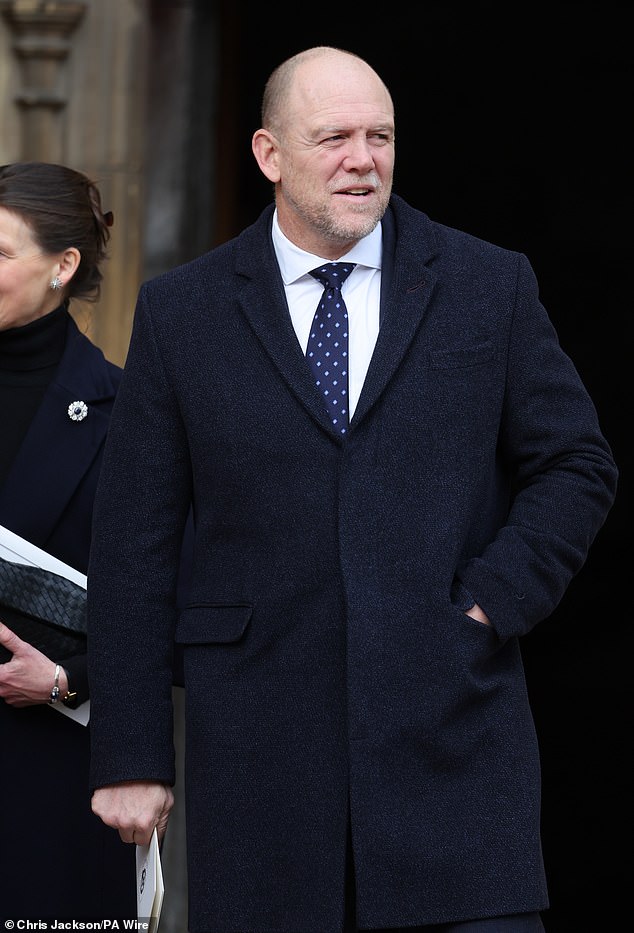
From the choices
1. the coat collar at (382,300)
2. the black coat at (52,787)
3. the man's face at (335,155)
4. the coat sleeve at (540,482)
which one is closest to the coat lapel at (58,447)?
the black coat at (52,787)

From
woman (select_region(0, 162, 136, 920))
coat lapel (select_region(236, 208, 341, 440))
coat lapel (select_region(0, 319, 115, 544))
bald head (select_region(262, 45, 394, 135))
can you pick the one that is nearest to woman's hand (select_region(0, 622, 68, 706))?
woman (select_region(0, 162, 136, 920))

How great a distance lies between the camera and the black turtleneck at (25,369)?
3.78 metres

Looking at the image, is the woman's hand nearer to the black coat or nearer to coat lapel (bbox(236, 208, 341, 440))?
the black coat

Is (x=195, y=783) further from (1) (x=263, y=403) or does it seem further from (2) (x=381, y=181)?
(2) (x=381, y=181)

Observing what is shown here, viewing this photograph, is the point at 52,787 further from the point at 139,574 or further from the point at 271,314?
the point at 271,314

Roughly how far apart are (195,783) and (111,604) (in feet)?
1.13

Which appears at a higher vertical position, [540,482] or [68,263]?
[68,263]

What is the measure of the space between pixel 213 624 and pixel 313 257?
0.66 metres

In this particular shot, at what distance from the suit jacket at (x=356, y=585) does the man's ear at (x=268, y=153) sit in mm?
187

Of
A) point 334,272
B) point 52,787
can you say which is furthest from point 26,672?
point 334,272

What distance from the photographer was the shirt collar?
3152 mm

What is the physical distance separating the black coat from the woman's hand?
123 millimetres

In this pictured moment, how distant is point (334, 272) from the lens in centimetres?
313

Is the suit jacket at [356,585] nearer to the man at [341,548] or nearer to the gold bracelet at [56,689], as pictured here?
the man at [341,548]
